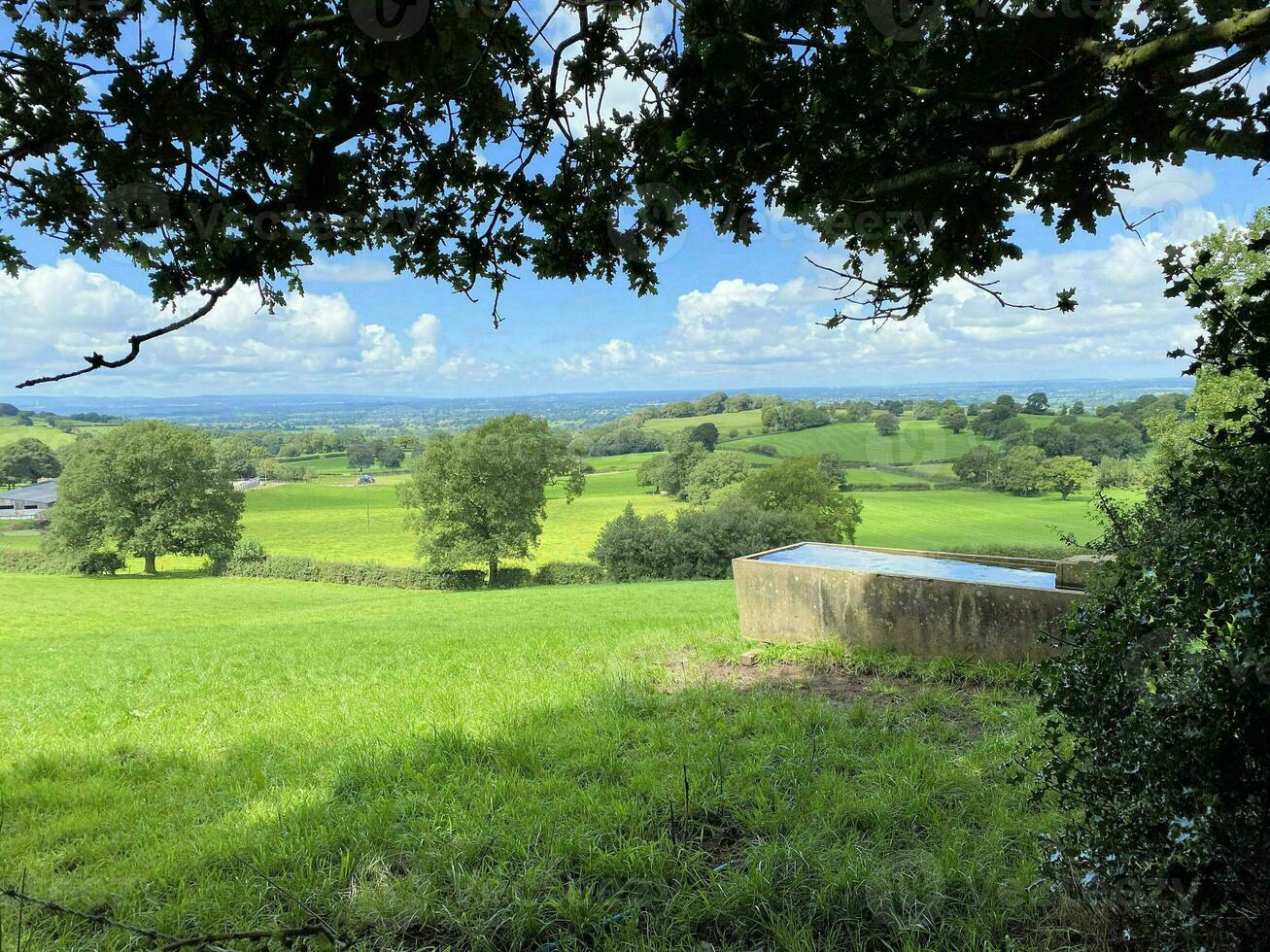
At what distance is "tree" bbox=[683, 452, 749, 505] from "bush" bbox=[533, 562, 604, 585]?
1875 cm

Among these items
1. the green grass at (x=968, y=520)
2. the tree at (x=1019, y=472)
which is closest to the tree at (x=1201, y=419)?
the green grass at (x=968, y=520)

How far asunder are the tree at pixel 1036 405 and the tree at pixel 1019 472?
3902 mm

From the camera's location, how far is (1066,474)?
50.9m

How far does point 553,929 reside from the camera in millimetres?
3070

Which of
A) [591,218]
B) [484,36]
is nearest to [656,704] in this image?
[591,218]

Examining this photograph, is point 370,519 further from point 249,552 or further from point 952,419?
point 952,419

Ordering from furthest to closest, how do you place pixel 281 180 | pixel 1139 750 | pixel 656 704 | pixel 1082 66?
pixel 656 704 → pixel 281 180 → pixel 1082 66 → pixel 1139 750

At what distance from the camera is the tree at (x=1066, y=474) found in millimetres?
49031

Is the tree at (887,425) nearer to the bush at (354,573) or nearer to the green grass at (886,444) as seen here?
the green grass at (886,444)

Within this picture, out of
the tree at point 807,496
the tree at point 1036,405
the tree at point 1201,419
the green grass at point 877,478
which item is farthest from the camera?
the green grass at point 877,478

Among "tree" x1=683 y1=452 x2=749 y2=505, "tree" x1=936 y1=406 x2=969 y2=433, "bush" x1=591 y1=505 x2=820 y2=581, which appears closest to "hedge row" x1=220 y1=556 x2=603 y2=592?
"bush" x1=591 y1=505 x2=820 y2=581

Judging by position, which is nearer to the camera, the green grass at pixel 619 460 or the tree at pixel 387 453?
the green grass at pixel 619 460

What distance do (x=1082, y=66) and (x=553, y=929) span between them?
13.7ft

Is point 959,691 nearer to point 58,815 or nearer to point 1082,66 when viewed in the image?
point 1082,66
